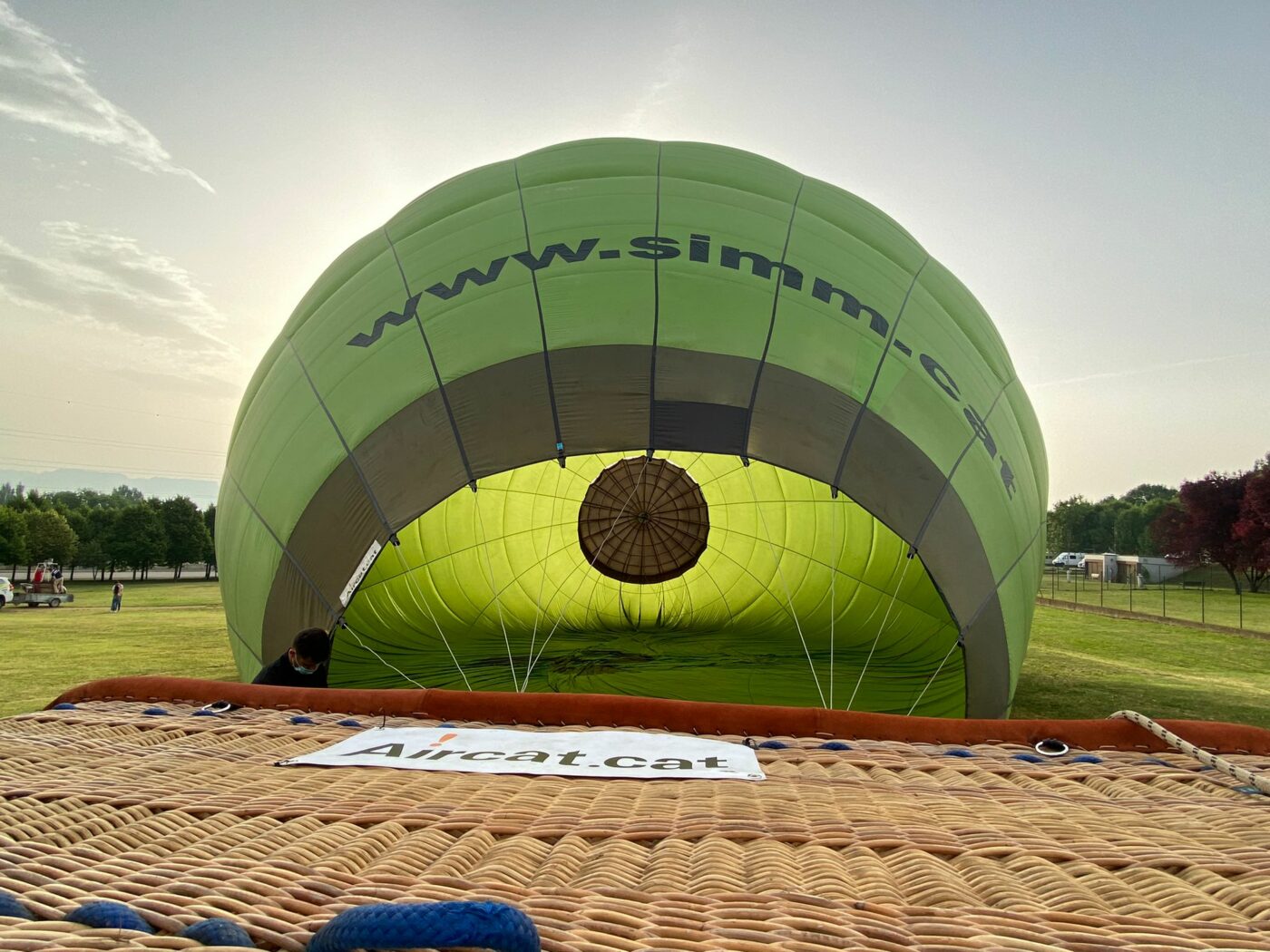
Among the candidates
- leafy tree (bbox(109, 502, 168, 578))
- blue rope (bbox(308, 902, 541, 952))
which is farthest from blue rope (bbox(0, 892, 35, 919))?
leafy tree (bbox(109, 502, 168, 578))

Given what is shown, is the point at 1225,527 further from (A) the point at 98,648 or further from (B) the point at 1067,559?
(A) the point at 98,648

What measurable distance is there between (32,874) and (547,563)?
677 centimetres

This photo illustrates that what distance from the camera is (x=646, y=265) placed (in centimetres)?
407

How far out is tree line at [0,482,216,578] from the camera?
33.3 metres

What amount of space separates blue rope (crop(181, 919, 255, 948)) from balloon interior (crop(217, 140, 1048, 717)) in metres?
3.18

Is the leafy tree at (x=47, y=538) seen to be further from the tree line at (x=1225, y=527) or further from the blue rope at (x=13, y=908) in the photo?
the blue rope at (x=13, y=908)

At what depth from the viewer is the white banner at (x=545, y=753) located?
1178 millimetres

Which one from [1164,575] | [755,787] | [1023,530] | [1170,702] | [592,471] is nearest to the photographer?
[755,787]

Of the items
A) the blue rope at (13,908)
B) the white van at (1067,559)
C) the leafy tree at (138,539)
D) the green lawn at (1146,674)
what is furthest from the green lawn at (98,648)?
the white van at (1067,559)

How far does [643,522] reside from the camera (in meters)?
7.55

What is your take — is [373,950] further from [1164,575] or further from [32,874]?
[1164,575]

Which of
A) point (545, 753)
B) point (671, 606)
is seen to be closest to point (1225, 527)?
point (671, 606)

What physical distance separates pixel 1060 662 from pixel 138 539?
127 ft

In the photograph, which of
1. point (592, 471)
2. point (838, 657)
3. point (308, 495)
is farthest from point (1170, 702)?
point (308, 495)
